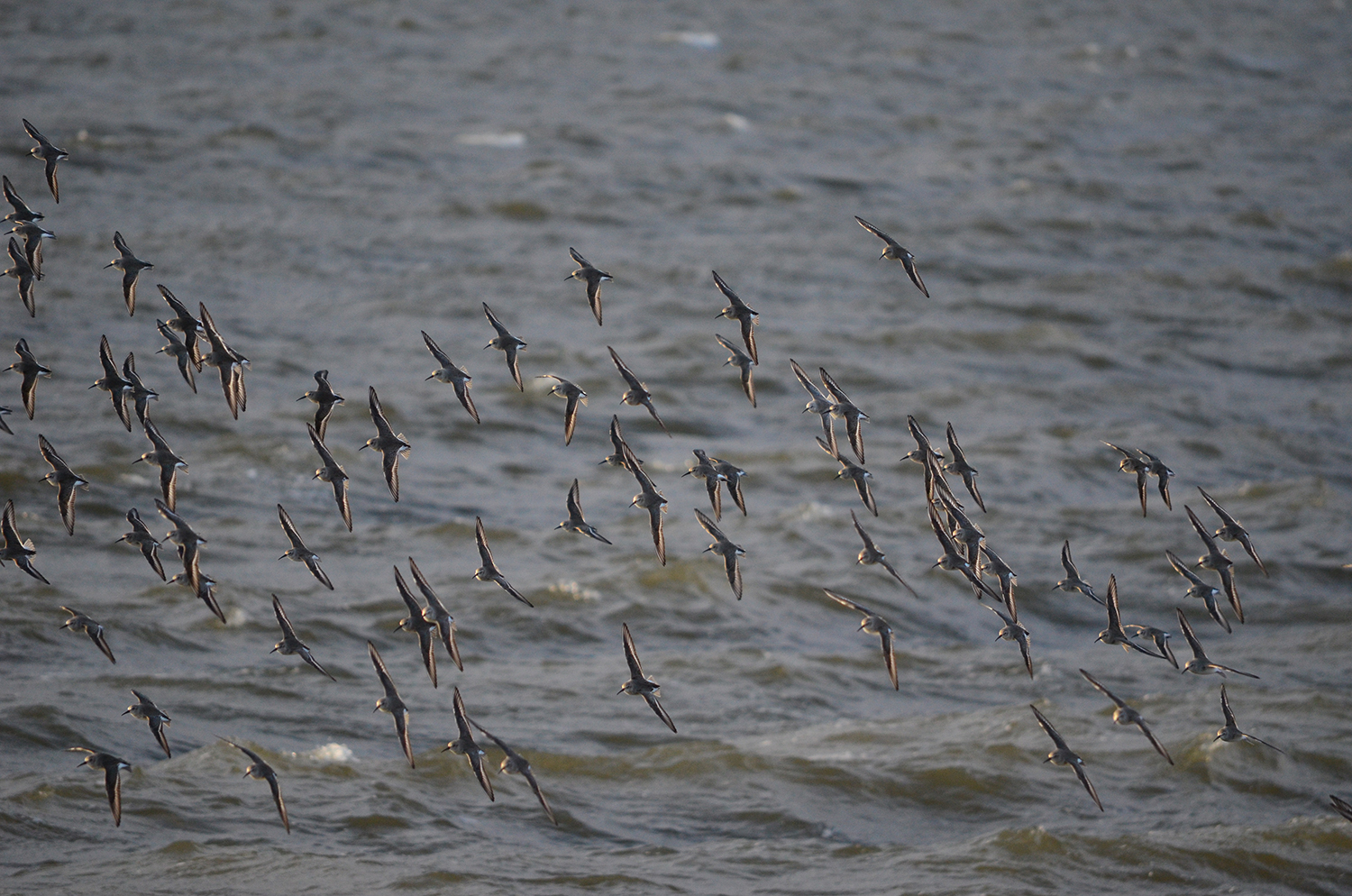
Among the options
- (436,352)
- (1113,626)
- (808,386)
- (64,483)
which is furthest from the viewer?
(808,386)

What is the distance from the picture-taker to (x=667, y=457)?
912 inches

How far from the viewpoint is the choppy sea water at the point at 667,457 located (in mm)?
14117

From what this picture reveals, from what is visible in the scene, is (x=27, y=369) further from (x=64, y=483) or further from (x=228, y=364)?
(x=228, y=364)

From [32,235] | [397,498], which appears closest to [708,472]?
[397,498]

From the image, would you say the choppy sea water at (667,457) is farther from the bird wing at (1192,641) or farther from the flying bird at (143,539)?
the flying bird at (143,539)

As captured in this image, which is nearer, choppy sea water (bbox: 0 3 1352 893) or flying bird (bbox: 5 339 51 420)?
flying bird (bbox: 5 339 51 420)

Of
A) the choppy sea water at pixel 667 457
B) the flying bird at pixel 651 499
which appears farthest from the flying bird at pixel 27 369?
the flying bird at pixel 651 499

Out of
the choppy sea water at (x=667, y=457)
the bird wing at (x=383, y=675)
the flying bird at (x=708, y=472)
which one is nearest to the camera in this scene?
the bird wing at (x=383, y=675)

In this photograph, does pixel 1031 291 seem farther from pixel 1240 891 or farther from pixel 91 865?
pixel 91 865

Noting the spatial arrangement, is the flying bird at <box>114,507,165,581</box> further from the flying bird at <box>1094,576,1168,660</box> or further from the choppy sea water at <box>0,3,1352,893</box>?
the flying bird at <box>1094,576,1168,660</box>

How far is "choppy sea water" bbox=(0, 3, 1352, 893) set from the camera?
556 inches

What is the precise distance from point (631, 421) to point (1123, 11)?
1788 inches

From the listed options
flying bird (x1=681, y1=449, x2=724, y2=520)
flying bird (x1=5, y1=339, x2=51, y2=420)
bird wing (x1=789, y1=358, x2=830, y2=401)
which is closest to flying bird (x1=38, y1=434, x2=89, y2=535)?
flying bird (x1=5, y1=339, x2=51, y2=420)

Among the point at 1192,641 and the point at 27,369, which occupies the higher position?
the point at 27,369
